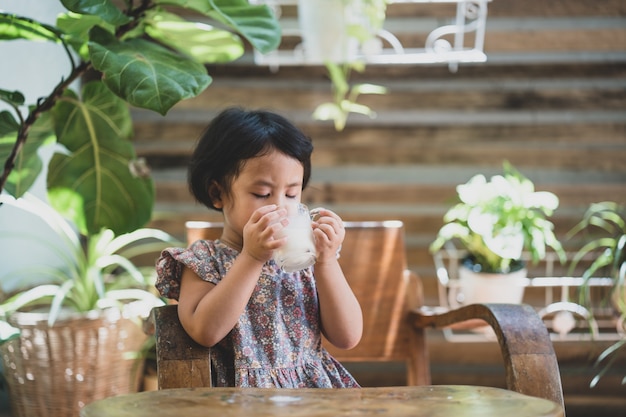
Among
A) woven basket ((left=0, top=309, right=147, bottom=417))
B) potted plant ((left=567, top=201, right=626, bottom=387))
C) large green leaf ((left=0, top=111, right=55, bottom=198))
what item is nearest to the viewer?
large green leaf ((left=0, top=111, right=55, bottom=198))

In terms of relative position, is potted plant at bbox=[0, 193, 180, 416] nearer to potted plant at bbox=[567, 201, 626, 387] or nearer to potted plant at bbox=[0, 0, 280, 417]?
potted plant at bbox=[0, 0, 280, 417]

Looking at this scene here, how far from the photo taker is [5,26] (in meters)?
1.61

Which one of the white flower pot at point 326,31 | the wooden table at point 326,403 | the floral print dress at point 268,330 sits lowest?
the wooden table at point 326,403

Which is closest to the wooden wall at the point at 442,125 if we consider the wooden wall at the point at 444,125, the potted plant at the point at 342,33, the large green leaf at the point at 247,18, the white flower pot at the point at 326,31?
the wooden wall at the point at 444,125

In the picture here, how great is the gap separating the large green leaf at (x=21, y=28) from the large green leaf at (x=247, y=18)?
0.23m

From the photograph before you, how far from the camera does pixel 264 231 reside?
128 centimetres

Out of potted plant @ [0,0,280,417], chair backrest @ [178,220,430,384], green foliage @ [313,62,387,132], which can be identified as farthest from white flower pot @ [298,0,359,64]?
chair backrest @ [178,220,430,384]

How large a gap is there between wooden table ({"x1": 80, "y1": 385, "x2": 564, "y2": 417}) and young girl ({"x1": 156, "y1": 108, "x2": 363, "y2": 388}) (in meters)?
0.33

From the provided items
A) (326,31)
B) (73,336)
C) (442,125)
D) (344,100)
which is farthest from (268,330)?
(442,125)

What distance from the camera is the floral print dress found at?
1.48m

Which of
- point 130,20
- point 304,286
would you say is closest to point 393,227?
point 304,286

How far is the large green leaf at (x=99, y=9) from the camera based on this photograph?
1522 mm

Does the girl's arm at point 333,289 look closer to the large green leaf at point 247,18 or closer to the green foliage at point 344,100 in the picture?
the large green leaf at point 247,18

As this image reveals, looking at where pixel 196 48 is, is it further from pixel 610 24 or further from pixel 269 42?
pixel 610 24
